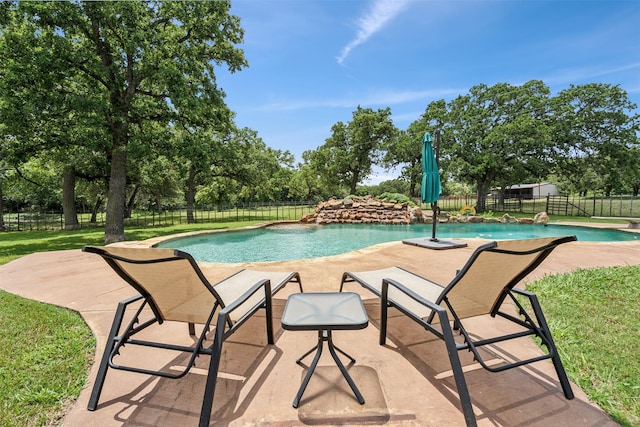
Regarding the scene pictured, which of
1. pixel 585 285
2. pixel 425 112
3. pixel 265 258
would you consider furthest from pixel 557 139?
pixel 265 258

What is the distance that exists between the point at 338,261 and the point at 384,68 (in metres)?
10.4

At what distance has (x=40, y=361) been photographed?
2117mm

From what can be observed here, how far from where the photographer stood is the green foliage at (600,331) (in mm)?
1718

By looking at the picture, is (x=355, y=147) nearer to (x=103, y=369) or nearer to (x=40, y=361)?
(x=40, y=361)

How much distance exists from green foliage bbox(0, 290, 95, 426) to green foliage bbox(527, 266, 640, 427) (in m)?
3.37

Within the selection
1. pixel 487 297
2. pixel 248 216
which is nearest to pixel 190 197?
pixel 248 216

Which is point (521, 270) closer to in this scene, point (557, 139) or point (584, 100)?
point (557, 139)

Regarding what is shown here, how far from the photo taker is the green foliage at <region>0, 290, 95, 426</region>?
65.3 inches

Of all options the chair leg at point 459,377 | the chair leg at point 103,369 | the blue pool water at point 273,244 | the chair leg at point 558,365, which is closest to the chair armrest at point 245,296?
the chair leg at point 103,369

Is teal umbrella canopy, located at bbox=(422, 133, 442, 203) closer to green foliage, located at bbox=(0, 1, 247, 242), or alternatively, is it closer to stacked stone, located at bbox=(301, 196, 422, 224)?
green foliage, located at bbox=(0, 1, 247, 242)

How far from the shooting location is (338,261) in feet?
17.0

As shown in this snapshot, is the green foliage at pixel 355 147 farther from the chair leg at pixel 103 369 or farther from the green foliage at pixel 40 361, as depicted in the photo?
the chair leg at pixel 103 369

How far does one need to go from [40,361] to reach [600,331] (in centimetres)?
473

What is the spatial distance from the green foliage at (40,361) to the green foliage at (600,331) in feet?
11.0
